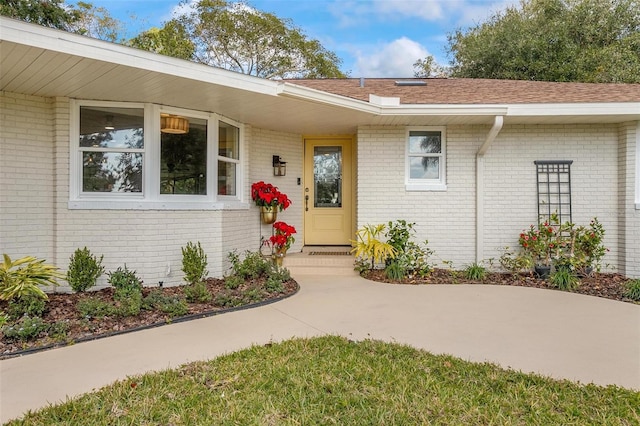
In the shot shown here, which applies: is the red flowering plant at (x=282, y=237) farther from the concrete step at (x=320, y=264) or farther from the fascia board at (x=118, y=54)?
the fascia board at (x=118, y=54)

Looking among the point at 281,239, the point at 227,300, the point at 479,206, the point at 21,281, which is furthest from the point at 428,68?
the point at 21,281

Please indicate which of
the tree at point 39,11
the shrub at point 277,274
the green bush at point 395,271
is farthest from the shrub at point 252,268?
the tree at point 39,11

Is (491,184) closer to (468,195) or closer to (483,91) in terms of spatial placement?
(468,195)

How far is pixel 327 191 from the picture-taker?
7.85m

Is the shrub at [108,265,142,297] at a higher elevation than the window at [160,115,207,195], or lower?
lower

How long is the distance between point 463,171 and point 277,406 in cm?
538

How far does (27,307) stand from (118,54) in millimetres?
2601

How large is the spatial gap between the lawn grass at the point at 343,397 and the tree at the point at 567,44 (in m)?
15.2

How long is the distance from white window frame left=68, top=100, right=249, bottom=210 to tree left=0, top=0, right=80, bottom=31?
33.5 ft

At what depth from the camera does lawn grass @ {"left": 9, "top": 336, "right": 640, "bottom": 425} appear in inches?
85.4

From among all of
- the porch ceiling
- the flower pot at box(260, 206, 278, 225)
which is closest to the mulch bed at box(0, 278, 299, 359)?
the flower pot at box(260, 206, 278, 225)

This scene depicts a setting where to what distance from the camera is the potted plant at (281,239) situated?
6473mm

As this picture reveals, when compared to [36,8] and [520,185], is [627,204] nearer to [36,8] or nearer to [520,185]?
[520,185]

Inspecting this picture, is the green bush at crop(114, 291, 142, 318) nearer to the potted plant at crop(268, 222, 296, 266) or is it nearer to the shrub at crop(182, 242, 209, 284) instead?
the shrub at crop(182, 242, 209, 284)
